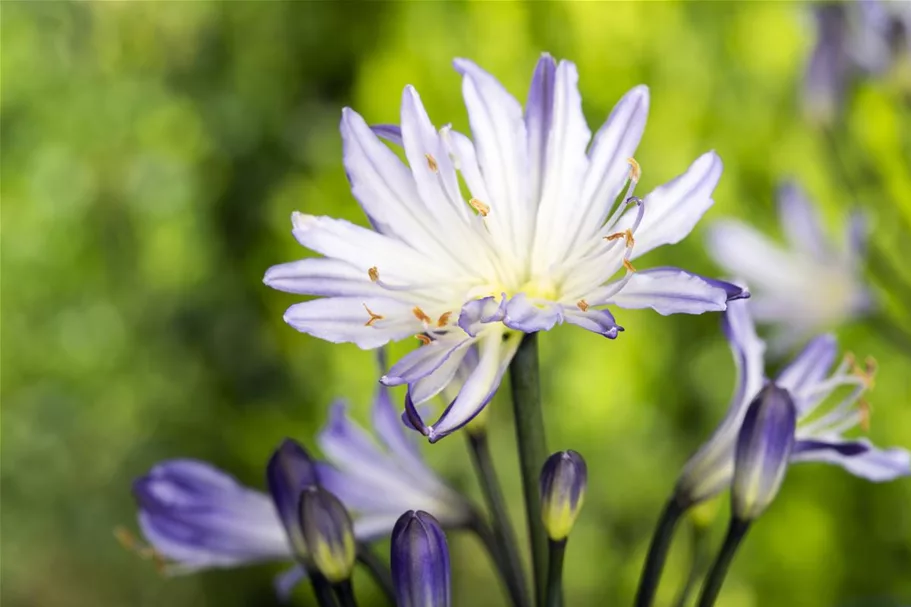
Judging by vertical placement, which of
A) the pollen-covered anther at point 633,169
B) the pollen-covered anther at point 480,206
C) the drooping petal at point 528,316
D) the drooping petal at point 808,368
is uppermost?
the pollen-covered anther at point 480,206

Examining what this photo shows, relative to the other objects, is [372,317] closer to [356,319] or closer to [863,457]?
[356,319]

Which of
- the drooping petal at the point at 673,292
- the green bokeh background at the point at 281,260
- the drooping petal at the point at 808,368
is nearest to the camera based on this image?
the drooping petal at the point at 673,292

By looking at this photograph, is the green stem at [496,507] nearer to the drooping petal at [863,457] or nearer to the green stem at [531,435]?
the green stem at [531,435]

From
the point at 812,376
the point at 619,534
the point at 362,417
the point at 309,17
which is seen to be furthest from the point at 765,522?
the point at 309,17

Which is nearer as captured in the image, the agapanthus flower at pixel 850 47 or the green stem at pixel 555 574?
the green stem at pixel 555 574

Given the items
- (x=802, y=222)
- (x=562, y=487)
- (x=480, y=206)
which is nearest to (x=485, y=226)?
(x=480, y=206)

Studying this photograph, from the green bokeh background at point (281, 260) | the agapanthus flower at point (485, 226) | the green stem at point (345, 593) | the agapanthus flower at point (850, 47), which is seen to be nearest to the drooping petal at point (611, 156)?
the agapanthus flower at point (485, 226)

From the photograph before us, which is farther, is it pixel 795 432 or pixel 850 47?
pixel 850 47

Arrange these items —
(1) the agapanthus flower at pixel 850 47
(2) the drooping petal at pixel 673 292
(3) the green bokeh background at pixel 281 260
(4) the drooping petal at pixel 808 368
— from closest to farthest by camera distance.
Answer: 1. (2) the drooping petal at pixel 673 292
2. (4) the drooping petal at pixel 808 368
3. (1) the agapanthus flower at pixel 850 47
4. (3) the green bokeh background at pixel 281 260
